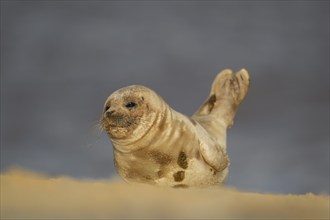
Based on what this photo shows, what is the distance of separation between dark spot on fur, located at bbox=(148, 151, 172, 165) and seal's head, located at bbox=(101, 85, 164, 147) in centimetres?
33

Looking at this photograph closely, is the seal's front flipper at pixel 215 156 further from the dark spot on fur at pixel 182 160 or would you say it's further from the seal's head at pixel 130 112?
the seal's head at pixel 130 112

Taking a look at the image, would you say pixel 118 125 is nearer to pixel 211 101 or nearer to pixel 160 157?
pixel 160 157

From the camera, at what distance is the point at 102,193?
5.04m

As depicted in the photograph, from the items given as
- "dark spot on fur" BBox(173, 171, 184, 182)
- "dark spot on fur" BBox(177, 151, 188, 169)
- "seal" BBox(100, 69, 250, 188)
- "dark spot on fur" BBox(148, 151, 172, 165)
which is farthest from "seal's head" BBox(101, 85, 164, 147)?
"dark spot on fur" BBox(173, 171, 184, 182)

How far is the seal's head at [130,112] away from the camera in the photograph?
627cm

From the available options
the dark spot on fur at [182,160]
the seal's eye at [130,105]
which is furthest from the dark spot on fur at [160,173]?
the seal's eye at [130,105]

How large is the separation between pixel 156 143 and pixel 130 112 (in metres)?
0.51

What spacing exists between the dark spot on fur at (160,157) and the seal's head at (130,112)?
0.33 meters

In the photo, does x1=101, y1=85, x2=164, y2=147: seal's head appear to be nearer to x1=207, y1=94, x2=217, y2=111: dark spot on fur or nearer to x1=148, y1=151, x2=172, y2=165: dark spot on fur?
x1=148, y1=151, x2=172, y2=165: dark spot on fur

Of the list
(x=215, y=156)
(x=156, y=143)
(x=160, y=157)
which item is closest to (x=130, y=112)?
(x=156, y=143)

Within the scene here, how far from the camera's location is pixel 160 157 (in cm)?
659

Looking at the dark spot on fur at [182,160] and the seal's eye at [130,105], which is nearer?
the seal's eye at [130,105]

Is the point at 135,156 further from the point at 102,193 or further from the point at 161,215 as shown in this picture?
the point at 161,215

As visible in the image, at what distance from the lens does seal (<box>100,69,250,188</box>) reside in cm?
636
